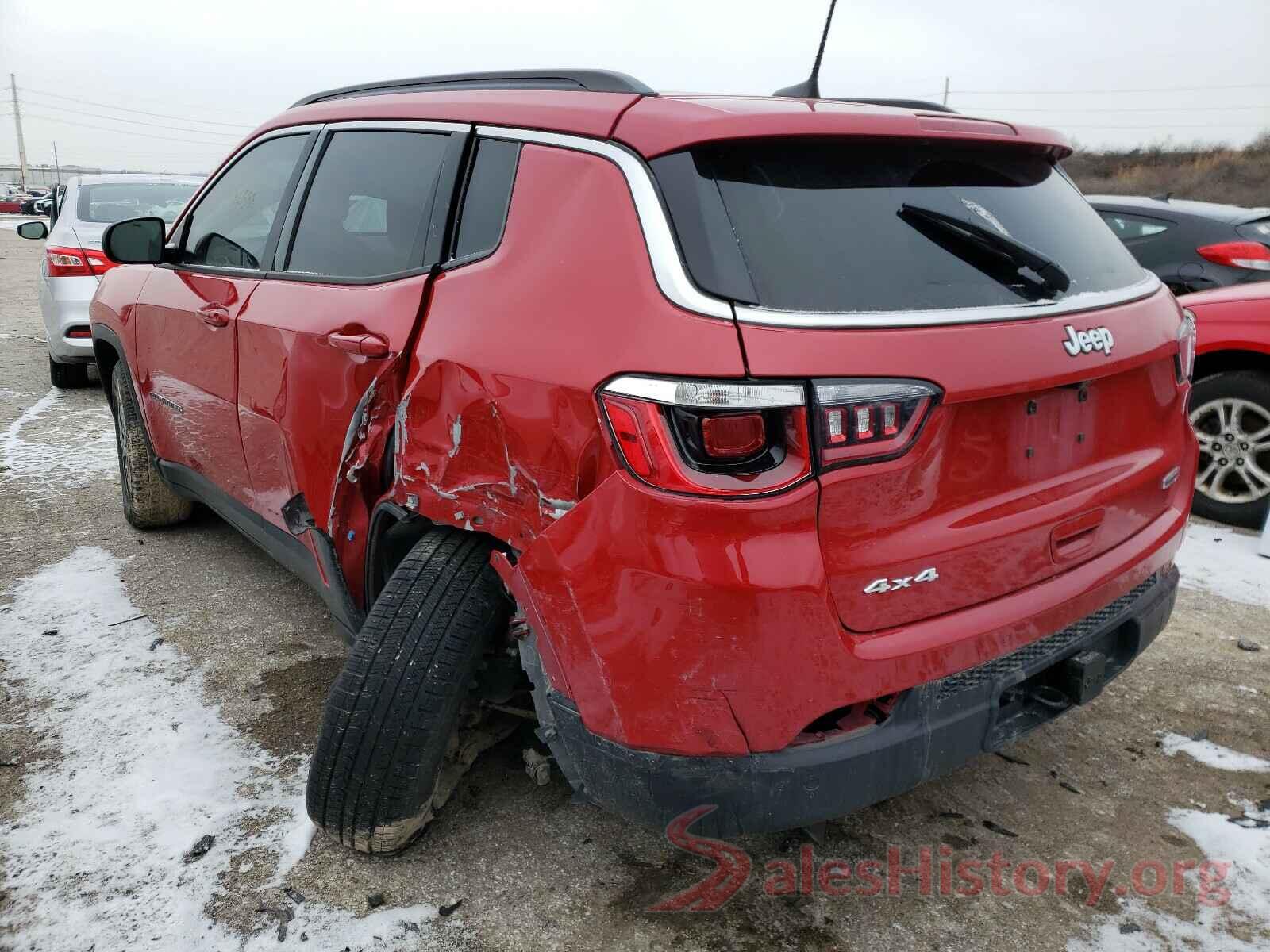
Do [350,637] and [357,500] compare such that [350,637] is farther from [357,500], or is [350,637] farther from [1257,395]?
→ [1257,395]

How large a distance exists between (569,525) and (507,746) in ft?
3.81

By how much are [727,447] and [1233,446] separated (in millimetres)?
4051

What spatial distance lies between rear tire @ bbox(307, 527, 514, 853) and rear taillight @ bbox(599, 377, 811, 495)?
0.66 m

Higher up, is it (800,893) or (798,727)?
(798,727)

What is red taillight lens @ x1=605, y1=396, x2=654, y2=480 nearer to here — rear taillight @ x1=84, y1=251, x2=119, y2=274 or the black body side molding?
the black body side molding

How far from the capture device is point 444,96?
8.18 ft

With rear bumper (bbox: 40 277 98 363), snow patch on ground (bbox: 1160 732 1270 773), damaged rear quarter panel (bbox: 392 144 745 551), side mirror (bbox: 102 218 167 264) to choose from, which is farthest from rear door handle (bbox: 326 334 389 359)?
rear bumper (bbox: 40 277 98 363)

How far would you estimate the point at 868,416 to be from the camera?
1639 mm

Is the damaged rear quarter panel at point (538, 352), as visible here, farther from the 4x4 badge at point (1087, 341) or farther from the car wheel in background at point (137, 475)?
the car wheel in background at point (137, 475)

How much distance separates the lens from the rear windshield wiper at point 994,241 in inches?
76.3

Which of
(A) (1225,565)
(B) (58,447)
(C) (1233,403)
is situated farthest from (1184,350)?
(B) (58,447)

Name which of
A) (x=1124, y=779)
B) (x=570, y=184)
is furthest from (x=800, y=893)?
(x=570, y=184)

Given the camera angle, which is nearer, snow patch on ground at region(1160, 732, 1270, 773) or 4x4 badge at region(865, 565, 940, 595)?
4x4 badge at region(865, 565, 940, 595)

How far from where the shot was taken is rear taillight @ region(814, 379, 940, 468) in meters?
1.61
